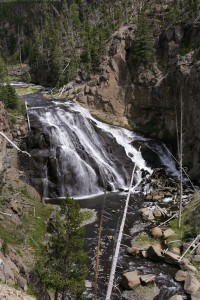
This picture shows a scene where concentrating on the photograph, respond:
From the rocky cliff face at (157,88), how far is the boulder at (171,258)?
18262 millimetres

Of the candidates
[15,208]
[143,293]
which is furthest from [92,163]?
[143,293]

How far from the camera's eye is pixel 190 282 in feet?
79.6

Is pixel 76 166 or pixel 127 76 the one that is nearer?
pixel 76 166

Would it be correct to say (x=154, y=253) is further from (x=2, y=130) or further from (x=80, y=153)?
(x=2, y=130)

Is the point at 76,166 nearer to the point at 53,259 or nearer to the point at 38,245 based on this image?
the point at 38,245

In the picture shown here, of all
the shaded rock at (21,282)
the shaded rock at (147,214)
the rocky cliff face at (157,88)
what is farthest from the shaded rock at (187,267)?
the rocky cliff face at (157,88)

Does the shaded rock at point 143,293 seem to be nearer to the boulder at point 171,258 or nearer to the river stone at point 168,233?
the boulder at point 171,258

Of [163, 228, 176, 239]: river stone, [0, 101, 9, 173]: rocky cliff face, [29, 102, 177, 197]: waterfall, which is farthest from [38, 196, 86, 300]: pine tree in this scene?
[29, 102, 177, 197]: waterfall

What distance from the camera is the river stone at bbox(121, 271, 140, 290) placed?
2425 centimetres

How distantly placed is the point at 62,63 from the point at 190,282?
5932 cm

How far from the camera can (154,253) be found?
2802 centimetres

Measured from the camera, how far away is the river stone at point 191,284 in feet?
78.2

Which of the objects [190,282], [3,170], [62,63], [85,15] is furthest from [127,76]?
[85,15]

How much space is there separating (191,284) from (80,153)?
23.9 m
